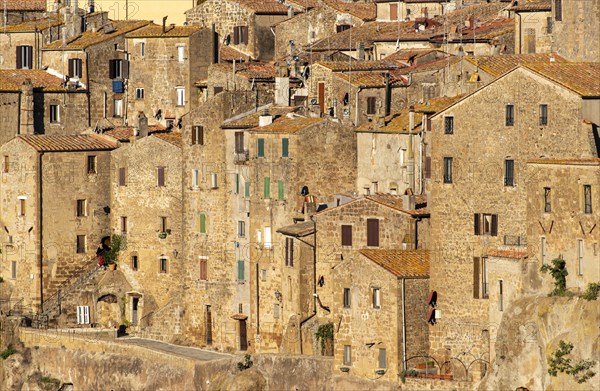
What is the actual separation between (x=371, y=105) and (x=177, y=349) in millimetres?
10336

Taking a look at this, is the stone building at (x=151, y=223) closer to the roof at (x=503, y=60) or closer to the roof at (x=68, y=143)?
the roof at (x=68, y=143)

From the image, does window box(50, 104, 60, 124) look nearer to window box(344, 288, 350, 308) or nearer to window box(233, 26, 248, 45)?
window box(233, 26, 248, 45)

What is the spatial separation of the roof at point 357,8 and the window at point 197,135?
18.2 metres

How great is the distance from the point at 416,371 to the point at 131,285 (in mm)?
20229

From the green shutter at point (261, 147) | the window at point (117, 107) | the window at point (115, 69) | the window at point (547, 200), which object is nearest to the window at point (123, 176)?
the window at point (117, 107)

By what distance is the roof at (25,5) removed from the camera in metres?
117

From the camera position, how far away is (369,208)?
284 feet

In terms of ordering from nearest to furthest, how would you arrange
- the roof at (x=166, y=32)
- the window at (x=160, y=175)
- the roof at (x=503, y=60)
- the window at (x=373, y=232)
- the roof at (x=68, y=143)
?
the window at (x=373, y=232) → the roof at (x=503, y=60) → the window at (x=160, y=175) → the roof at (x=68, y=143) → the roof at (x=166, y=32)

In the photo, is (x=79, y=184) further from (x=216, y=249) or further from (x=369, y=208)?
(x=369, y=208)

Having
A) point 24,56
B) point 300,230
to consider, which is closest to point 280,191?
point 300,230

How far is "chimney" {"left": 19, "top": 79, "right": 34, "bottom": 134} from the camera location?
342ft

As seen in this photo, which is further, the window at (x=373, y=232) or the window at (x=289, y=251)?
the window at (x=289, y=251)

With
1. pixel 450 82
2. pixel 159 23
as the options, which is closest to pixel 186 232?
pixel 450 82

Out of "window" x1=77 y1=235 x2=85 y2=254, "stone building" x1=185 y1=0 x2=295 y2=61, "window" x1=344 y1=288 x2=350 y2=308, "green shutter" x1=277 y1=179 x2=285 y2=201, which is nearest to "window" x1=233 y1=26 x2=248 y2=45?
"stone building" x1=185 y1=0 x2=295 y2=61
